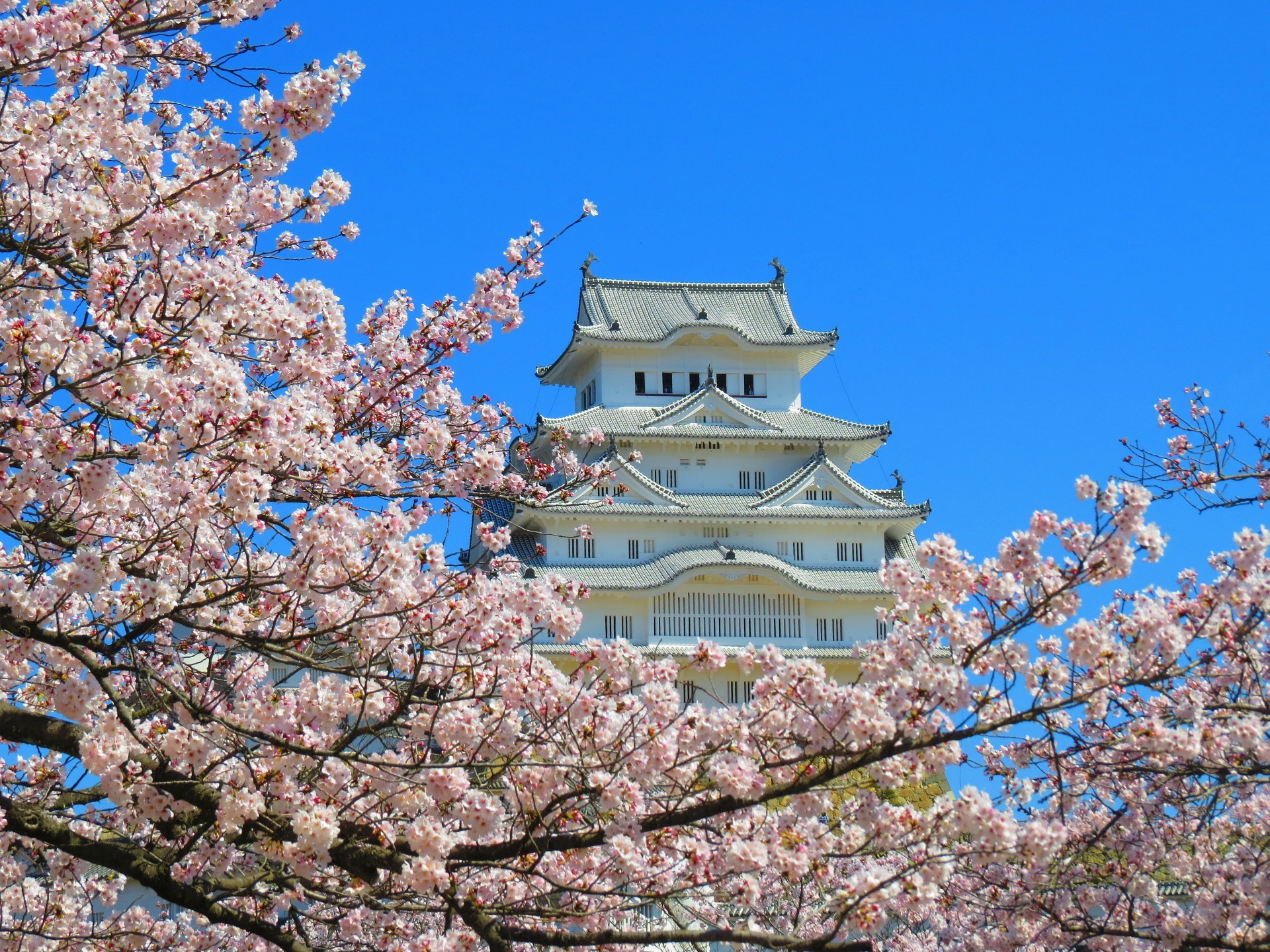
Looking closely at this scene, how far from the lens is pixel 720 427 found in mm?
41906

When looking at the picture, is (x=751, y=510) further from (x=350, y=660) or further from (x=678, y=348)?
(x=350, y=660)


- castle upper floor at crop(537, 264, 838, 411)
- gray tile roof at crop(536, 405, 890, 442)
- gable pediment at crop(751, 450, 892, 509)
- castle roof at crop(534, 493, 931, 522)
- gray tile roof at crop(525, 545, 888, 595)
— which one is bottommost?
gray tile roof at crop(525, 545, 888, 595)

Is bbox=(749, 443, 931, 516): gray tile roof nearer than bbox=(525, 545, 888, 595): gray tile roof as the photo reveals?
No

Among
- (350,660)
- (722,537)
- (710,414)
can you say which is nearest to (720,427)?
(710,414)

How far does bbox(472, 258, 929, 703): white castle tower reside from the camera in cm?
3909

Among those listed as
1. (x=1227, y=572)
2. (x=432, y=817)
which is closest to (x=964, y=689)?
(x=1227, y=572)

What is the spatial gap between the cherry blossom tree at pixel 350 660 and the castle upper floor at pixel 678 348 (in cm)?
3522

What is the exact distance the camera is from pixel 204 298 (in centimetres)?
715

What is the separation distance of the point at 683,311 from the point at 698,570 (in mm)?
10568

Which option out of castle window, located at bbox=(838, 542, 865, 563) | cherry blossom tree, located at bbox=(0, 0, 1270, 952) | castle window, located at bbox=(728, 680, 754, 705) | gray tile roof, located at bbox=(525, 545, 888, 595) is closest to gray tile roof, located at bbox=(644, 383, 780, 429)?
gray tile roof, located at bbox=(525, 545, 888, 595)

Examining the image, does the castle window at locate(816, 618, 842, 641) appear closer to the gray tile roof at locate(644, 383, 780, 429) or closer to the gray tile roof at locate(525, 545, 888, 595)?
the gray tile roof at locate(525, 545, 888, 595)

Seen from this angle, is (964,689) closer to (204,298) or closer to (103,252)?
(204,298)

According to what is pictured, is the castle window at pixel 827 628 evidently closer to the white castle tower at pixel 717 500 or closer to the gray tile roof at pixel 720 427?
the white castle tower at pixel 717 500

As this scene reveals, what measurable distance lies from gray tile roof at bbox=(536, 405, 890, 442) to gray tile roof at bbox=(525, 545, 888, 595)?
3505 mm
